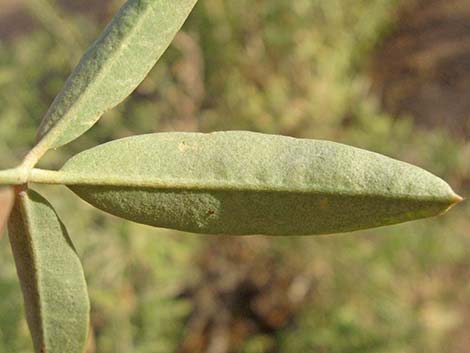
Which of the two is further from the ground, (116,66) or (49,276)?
(116,66)

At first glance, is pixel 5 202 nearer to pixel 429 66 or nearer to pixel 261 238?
pixel 261 238

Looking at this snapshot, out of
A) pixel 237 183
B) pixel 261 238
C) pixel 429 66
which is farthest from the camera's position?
pixel 429 66

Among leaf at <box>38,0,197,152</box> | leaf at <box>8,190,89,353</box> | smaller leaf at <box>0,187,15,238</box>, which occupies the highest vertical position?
leaf at <box>38,0,197,152</box>

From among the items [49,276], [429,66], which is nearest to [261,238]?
[429,66]

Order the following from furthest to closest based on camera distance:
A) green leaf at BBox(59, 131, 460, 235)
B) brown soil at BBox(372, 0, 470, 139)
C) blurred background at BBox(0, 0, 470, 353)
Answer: brown soil at BBox(372, 0, 470, 139), blurred background at BBox(0, 0, 470, 353), green leaf at BBox(59, 131, 460, 235)

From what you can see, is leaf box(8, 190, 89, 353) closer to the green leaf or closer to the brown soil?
the green leaf

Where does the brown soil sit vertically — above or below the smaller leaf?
above

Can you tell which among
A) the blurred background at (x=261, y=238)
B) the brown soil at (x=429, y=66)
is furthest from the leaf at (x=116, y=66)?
the brown soil at (x=429, y=66)

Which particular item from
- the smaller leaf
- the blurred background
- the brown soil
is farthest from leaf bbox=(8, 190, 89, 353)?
the brown soil
